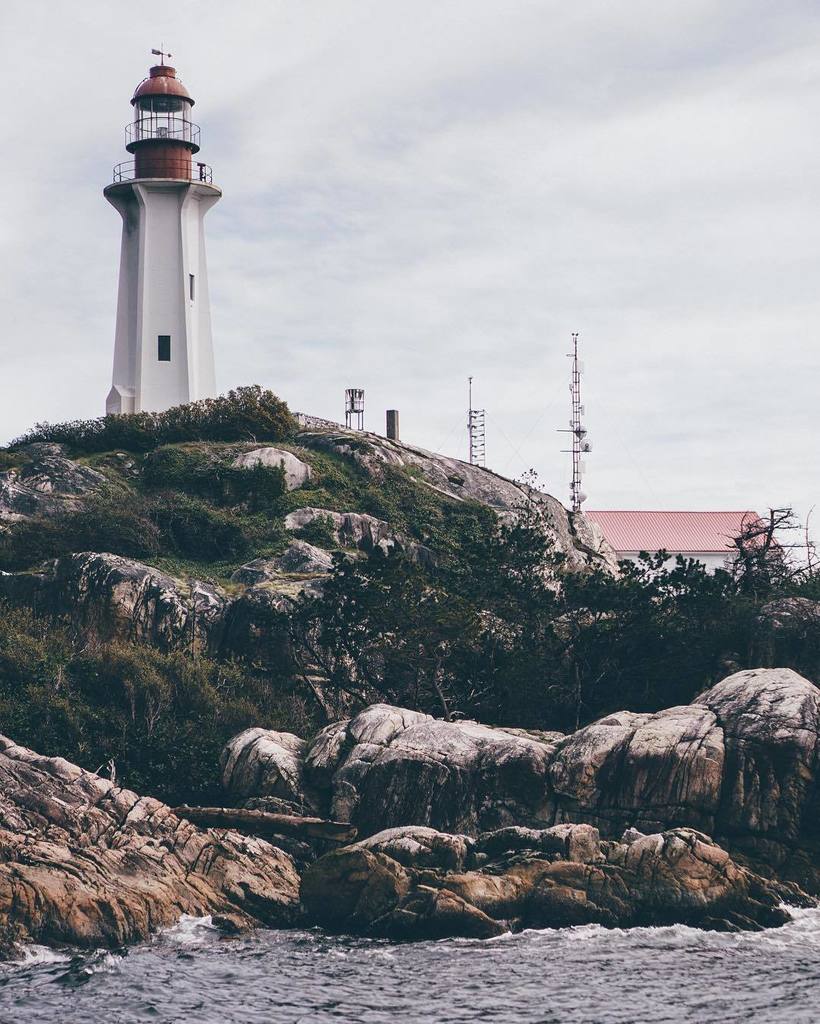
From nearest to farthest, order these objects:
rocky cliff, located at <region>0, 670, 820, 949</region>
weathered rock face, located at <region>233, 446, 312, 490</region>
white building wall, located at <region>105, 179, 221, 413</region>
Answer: rocky cliff, located at <region>0, 670, 820, 949</region>
weathered rock face, located at <region>233, 446, 312, 490</region>
white building wall, located at <region>105, 179, 221, 413</region>

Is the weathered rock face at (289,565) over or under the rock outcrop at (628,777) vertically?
over

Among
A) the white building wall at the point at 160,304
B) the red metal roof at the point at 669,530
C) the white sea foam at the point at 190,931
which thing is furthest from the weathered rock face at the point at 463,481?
the white sea foam at the point at 190,931

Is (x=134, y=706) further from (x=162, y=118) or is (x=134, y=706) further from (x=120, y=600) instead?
(x=162, y=118)

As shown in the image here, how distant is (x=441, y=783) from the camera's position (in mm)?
33156

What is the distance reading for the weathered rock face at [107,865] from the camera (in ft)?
88.7

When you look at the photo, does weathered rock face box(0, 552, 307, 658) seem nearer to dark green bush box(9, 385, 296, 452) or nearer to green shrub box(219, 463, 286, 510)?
green shrub box(219, 463, 286, 510)

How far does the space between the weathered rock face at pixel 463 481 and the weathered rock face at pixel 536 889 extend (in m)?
25.0

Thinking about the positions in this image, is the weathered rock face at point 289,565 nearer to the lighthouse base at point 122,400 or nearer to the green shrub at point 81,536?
the green shrub at point 81,536

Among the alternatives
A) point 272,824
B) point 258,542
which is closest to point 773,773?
point 272,824

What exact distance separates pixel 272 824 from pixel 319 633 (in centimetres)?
955

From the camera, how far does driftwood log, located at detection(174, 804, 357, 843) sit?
3259cm

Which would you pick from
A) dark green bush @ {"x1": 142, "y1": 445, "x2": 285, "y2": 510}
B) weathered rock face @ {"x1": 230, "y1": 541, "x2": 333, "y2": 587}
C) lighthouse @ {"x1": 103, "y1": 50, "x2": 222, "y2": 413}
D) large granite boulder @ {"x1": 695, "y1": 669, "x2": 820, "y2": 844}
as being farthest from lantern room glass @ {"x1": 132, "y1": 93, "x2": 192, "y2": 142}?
large granite boulder @ {"x1": 695, "y1": 669, "x2": 820, "y2": 844}

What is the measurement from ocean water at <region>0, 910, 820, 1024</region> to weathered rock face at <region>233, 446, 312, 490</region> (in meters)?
26.3

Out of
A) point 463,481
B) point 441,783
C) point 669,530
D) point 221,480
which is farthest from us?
point 669,530
